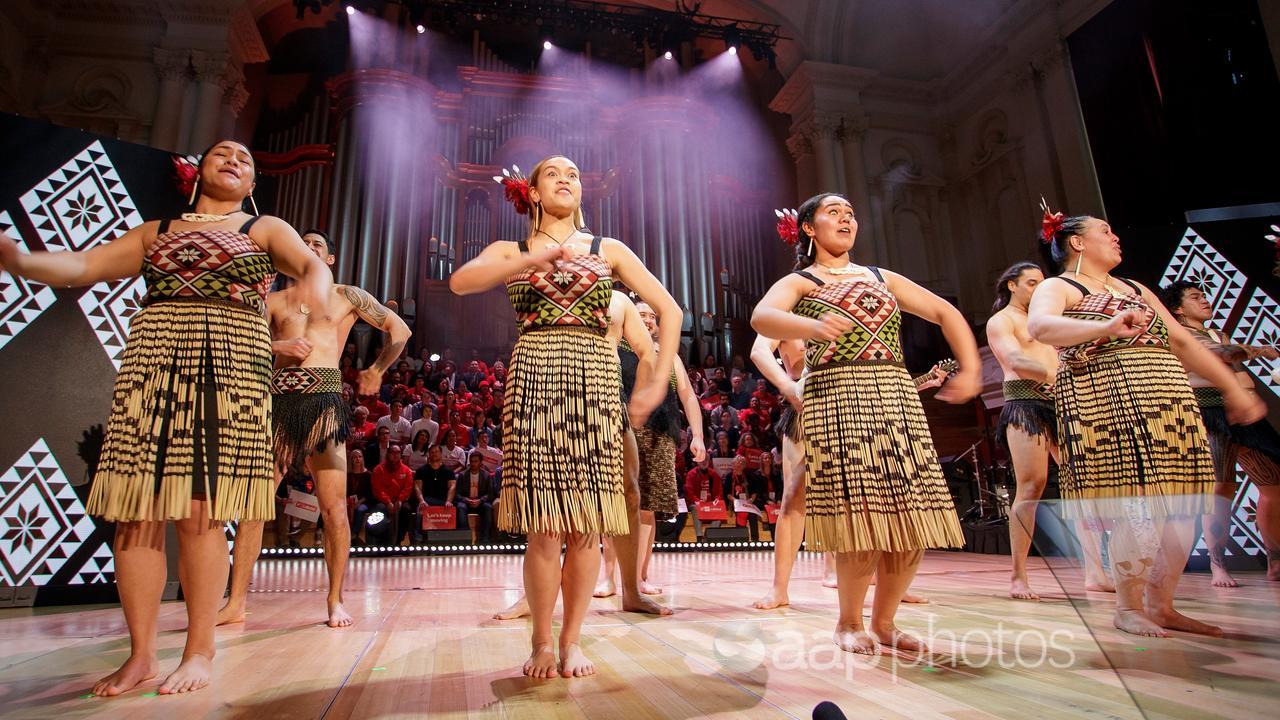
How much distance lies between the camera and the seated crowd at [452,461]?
22.8 feet

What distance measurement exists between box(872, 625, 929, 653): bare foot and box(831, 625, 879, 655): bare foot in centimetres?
4

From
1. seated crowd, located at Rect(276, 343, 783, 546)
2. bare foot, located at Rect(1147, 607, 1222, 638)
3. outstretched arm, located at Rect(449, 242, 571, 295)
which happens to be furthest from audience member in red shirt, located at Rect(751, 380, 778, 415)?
outstretched arm, located at Rect(449, 242, 571, 295)

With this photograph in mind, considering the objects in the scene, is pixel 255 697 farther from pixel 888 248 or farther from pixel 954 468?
pixel 888 248

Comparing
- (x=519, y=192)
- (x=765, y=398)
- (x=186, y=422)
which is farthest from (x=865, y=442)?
(x=765, y=398)

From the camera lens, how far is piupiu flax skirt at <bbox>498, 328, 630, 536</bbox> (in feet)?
6.23

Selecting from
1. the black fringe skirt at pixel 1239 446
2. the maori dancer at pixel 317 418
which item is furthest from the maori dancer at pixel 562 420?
the black fringe skirt at pixel 1239 446

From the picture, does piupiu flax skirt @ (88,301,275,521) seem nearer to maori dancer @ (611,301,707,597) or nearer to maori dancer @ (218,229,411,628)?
maori dancer @ (218,229,411,628)

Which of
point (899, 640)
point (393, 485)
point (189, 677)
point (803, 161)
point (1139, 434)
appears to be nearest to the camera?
point (189, 677)

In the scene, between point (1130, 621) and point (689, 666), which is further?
point (689, 666)

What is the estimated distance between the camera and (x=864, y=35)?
1252 centimetres

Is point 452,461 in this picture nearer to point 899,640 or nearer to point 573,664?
point 573,664

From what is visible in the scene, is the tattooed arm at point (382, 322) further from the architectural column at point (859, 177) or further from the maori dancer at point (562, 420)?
the architectural column at point (859, 177)

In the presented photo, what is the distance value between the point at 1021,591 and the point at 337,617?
10.0 ft

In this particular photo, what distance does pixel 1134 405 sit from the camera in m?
2.38
